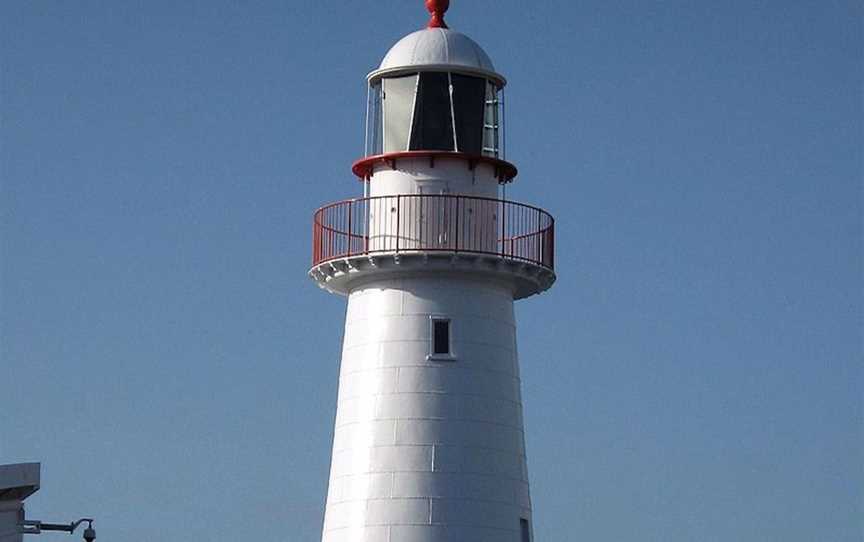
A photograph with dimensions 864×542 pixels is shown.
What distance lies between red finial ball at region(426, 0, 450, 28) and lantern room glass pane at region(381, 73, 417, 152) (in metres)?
1.22

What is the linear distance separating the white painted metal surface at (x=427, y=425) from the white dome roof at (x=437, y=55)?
11.6 feet

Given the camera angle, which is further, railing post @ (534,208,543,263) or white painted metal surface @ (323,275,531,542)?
railing post @ (534,208,543,263)

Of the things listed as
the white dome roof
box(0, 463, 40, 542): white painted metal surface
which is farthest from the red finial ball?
box(0, 463, 40, 542): white painted metal surface

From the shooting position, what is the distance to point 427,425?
134 feet

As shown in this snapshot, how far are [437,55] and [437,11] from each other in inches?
49.3

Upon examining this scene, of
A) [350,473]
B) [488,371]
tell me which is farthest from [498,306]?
[350,473]

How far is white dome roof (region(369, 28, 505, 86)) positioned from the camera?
4197cm

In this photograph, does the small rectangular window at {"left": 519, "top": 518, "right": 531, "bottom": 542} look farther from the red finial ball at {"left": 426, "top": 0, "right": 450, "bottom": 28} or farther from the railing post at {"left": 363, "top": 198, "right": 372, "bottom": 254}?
the red finial ball at {"left": 426, "top": 0, "right": 450, "bottom": 28}

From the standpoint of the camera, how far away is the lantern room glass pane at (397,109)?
42062 mm

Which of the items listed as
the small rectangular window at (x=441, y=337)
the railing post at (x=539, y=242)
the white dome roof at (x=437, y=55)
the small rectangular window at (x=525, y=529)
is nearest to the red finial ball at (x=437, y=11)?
the white dome roof at (x=437, y=55)

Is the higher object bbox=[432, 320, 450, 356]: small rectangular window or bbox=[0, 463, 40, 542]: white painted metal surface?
bbox=[432, 320, 450, 356]: small rectangular window

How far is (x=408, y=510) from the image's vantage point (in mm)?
40562

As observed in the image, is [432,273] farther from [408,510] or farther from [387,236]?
[408,510]

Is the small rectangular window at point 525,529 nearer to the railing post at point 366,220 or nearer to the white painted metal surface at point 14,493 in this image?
the railing post at point 366,220
